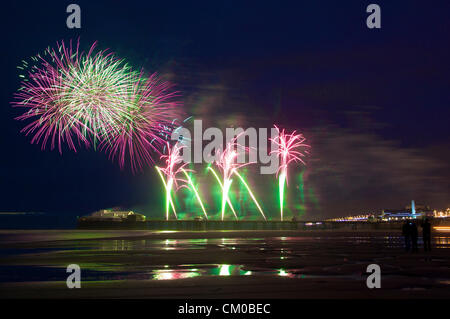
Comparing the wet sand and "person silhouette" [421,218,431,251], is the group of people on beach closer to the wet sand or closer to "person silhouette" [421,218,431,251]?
"person silhouette" [421,218,431,251]

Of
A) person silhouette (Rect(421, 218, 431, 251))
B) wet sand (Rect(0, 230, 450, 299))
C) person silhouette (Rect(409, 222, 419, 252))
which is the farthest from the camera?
person silhouette (Rect(421, 218, 431, 251))

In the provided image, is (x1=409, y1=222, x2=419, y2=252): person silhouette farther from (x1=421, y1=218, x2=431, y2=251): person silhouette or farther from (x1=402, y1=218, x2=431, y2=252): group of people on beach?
(x1=421, y1=218, x2=431, y2=251): person silhouette

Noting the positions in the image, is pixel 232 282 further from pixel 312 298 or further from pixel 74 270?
pixel 74 270

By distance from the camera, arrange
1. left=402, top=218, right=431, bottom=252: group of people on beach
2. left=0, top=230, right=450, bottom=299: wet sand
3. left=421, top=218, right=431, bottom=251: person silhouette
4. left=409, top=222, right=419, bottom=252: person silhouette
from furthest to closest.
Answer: left=421, top=218, right=431, bottom=251: person silhouette
left=402, top=218, right=431, bottom=252: group of people on beach
left=409, top=222, right=419, bottom=252: person silhouette
left=0, top=230, right=450, bottom=299: wet sand

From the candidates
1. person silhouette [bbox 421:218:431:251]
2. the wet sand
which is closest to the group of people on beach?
person silhouette [bbox 421:218:431:251]

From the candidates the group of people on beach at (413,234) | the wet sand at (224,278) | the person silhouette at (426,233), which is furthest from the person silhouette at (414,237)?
the wet sand at (224,278)

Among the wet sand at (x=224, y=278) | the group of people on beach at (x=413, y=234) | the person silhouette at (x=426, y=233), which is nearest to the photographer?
the wet sand at (x=224, y=278)

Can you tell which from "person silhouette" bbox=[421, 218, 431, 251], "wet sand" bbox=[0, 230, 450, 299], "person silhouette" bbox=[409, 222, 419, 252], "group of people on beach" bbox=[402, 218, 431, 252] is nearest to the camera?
"wet sand" bbox=[0, 230, 450, 299]

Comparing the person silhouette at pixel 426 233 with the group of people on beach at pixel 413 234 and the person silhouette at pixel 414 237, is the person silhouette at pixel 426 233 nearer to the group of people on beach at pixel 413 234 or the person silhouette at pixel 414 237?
the group of people on beach at pixel 413 234

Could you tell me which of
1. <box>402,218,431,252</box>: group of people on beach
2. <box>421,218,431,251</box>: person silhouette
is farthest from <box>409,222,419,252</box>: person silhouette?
<box>421,218,431,251</box>: person silhouette

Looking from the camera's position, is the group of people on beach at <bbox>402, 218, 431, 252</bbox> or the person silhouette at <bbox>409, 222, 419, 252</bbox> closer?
the person silhouette at <bbox>409, 222, 419, 252</bbox>

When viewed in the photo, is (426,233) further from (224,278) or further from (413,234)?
(224,278)

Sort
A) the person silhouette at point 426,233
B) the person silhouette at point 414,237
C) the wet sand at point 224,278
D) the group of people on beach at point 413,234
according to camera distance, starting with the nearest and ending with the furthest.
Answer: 1. the wet sand at point 224,278
2. the person silhouette at point 414,237
3. the group of people on beach at point 413,234
4. the person silhouette at point 426,233
